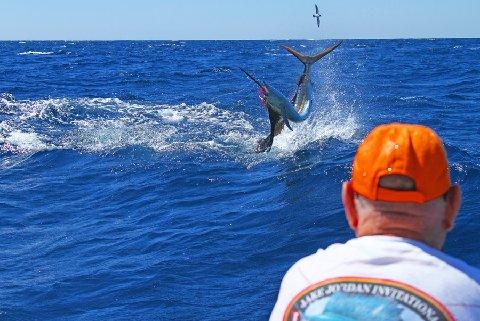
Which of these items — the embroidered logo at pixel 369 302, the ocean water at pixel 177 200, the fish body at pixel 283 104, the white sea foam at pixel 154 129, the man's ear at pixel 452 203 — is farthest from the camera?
the white sea foam at pixel 154 129

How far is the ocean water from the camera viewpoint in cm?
656

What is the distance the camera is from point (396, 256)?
6.13 feet

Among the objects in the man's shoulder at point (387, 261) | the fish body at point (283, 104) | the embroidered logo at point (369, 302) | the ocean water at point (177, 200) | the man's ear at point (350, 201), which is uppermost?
the man's ear at point (350, 201)

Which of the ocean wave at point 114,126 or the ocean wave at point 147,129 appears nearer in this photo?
the ocean wave at point 147,129

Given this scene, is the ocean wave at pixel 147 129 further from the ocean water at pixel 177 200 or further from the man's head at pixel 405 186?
the man's head at pixel 405 186

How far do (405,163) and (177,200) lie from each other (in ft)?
27.8

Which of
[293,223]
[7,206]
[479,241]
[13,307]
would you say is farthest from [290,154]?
[13,307]

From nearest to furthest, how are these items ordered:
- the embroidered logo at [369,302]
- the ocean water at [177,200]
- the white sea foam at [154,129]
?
the embroidered logo at [369,302] → the ocean water at [177,200] → the white sea foam at [154,129]

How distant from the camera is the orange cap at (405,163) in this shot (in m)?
1.82

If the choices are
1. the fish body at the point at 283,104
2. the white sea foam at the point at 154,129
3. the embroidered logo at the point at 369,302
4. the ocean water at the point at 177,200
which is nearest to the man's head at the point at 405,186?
the embroidered logo at the point at 369,302

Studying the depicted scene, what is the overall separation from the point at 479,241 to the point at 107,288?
388cm

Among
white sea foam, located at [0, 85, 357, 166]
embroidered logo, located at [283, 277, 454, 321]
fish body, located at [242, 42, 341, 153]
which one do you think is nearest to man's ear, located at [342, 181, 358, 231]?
embroidered logo, located at [283, 277, 454, 321]

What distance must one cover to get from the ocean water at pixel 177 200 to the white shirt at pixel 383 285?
3.95m

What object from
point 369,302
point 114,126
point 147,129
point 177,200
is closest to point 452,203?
point 369,302
